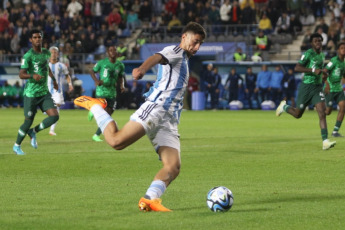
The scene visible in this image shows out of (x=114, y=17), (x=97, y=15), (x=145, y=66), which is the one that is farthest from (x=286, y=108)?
(x=97, y=15)

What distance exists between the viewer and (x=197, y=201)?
33.1ft

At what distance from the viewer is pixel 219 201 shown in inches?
361

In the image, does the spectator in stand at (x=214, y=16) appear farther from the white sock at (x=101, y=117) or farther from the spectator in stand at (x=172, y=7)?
the white sock at (x=101, y=117)

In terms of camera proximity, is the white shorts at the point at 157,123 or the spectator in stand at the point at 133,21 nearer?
the white shorts at the point at 157,123

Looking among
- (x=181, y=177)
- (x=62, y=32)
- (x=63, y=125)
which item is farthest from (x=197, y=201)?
(x=62, y=32)

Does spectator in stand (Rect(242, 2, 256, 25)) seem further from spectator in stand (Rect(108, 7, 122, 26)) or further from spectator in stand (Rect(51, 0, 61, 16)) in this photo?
spectator in stand (Rect(51, 0, 61, 16))

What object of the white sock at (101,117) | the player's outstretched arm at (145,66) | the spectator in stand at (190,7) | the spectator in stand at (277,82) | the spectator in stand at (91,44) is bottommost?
the spectator in stand at (277,82)

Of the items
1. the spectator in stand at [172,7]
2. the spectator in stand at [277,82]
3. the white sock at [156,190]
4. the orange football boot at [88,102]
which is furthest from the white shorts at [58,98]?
the spectator in stand at [172,7]

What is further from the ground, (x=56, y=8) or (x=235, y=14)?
(x=235, y=14)

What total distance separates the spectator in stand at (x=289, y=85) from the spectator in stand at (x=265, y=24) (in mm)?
3085

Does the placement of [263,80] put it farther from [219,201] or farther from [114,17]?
[219,201]

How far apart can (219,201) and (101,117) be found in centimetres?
170

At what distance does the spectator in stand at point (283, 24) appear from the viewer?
4050 centimetres

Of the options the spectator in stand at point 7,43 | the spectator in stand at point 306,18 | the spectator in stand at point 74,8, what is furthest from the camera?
the spectator in stand at point 74,8
